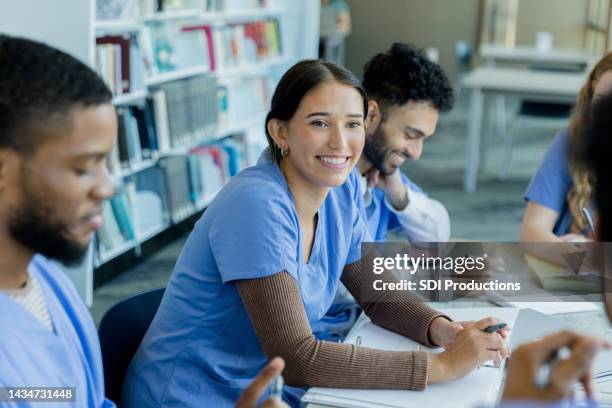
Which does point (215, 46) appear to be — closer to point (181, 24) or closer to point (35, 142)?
point (181, 24)

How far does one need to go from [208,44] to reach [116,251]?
1504 mm

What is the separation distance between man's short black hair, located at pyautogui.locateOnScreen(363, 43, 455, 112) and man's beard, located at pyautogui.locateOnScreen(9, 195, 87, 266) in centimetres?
126

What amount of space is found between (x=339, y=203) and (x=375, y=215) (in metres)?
0.47

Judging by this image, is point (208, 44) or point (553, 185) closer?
point (553, 185)

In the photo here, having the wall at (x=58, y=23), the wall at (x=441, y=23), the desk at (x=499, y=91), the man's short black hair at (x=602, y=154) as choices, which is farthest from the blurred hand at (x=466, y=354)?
the wall at (x=441, y=23)

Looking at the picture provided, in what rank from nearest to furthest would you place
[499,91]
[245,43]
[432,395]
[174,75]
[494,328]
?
[432,395] → [494,328] → [174,75] → [245,43] → [499,91]

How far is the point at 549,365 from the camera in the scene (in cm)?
87

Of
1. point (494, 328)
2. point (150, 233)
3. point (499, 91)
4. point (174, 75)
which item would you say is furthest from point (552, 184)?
point (499, 91)

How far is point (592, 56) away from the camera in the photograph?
6992 mm

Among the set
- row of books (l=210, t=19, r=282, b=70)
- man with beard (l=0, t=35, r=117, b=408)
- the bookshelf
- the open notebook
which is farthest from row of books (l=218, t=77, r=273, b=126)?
man with beard (l=0, t=35, r=117, b=408)

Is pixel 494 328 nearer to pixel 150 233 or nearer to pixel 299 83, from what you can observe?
pixel 299 83

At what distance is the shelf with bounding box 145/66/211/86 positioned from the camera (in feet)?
13.3

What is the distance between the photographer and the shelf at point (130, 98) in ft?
12.2

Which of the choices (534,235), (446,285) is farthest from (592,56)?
(446,285)
